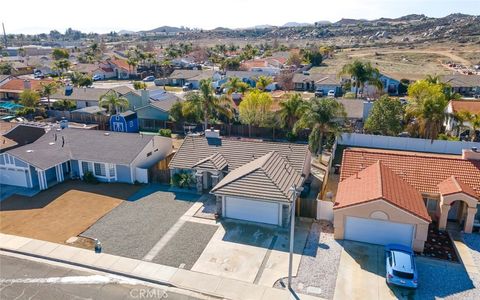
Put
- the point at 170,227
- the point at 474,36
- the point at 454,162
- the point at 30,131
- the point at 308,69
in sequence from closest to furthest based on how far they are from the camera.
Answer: the point at 170,227 < the point at 454,162 < the point at 30,131 < the point at 308,69 < the point at 474,36

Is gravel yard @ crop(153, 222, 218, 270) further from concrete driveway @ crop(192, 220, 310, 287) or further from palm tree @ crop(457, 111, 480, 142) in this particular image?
palm tree @ crop(457, 111, 480, 142)

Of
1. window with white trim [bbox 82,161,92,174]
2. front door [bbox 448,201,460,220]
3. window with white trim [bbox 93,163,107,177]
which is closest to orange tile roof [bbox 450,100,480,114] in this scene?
front door [bbox 448,201,460,220]

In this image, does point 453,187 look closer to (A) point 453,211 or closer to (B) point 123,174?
(A) point 453,211

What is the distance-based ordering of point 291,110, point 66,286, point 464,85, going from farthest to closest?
point 464,85 < point 291,110 < point 66,286

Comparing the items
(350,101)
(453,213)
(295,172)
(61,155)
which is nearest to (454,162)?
(453,213)

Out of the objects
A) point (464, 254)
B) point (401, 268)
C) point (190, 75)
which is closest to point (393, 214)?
point (401, 268)

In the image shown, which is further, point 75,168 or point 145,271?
point 75,168

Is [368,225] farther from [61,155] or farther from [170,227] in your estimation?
[61,155]
